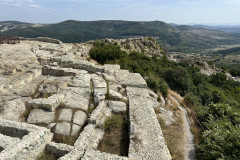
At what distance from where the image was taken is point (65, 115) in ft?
25.0

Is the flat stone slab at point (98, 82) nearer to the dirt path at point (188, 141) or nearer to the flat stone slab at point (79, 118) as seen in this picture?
the flat stone slab at point (79, 118)

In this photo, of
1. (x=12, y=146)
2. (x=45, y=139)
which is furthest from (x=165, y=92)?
(x=12, y=146)

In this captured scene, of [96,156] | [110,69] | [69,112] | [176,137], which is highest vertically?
[110,69]

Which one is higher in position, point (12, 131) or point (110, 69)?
point (110, 69)

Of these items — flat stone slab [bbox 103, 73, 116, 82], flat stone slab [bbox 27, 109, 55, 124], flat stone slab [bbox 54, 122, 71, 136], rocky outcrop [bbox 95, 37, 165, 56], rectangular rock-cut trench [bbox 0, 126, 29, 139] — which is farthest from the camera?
rocky outcrop [bbox 95, 37, 165, 56]

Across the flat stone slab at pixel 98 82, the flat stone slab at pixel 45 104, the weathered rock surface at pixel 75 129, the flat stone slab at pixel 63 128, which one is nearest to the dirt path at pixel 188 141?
the weathered rock surface at pixel 75 129

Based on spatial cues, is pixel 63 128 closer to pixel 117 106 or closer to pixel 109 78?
pixel 117 106

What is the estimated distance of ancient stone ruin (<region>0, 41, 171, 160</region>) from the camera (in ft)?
18.5

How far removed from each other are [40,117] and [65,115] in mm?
1085

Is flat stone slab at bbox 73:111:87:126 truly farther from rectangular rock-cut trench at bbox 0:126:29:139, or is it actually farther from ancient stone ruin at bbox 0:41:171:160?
rectangular rock-cut trench at bbox 0:126:29:139

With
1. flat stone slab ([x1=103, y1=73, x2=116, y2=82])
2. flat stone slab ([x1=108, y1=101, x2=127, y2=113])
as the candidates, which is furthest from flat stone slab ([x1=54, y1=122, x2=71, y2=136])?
flat stone slab ([x1=103, y1=73, x2=116, y2=82])

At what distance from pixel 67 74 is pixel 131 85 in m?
4.78

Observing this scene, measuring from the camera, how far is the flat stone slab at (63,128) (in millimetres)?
6757

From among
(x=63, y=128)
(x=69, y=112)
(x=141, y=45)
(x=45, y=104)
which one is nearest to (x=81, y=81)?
(x=69, y=112)
